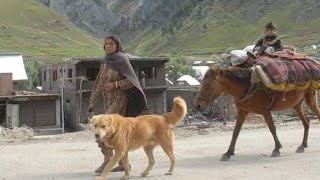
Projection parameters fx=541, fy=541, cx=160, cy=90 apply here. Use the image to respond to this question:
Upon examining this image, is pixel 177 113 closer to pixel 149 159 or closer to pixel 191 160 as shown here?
pixel 149 159

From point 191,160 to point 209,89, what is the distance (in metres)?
1.50

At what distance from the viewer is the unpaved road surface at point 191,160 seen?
29.9 feet

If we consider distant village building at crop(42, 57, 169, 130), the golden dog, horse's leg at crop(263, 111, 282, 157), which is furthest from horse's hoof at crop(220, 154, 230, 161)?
distant village building at crop(42, 57, 169, 130)

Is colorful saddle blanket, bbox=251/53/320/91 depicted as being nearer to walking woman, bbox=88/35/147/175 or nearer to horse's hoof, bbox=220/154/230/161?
horse's hoof, bbox=220/154/230/161

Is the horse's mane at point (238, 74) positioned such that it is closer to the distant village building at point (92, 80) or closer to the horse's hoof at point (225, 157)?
the horse's hoof at point (225, 157)

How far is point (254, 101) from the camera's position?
434 inches

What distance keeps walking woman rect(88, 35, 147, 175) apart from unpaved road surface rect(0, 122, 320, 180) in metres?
1.06

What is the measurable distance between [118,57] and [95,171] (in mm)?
2011

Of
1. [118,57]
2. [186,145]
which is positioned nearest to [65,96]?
[186,145]

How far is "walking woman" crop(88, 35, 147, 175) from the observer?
941 cm

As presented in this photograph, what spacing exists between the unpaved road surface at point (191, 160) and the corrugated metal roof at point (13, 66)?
140 feet

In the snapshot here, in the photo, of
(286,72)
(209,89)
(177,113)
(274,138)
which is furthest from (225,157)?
(177,113)

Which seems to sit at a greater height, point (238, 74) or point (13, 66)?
point (13, 66)

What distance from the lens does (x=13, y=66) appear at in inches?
2282
